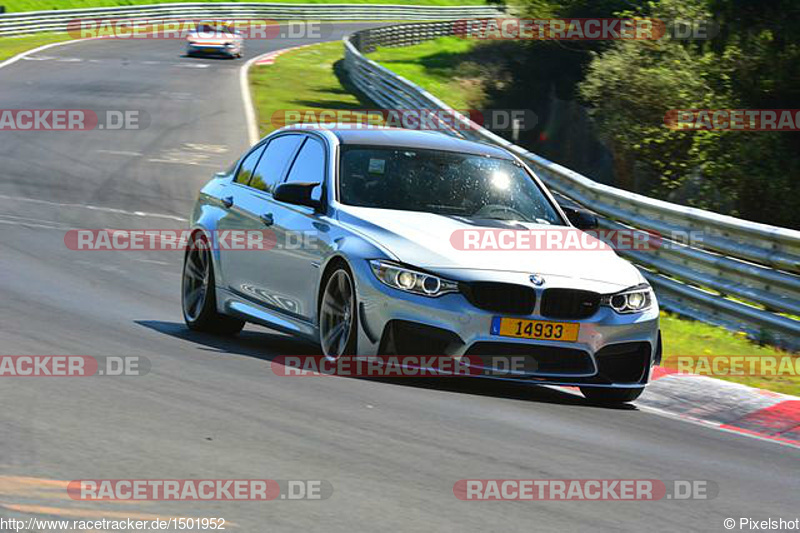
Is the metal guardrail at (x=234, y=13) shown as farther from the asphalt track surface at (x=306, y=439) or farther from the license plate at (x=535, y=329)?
the license plate at (x=535, y=329)

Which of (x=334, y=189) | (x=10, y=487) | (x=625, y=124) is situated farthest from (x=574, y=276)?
(x=625, y=124)

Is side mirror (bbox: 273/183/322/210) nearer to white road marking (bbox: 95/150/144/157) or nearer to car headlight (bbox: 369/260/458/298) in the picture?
car headlight (bbox: 369/260/458/298)

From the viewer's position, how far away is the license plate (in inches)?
337

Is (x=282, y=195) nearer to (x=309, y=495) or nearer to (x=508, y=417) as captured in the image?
(x=508, y=417)

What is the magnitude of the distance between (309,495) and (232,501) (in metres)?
0.33

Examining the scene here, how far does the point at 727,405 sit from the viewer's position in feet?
30.1

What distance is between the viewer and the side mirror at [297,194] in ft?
31.3

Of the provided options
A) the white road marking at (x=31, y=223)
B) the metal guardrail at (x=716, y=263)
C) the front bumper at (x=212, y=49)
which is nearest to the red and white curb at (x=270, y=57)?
the front bumper at (x=212, y=49)

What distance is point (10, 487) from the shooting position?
17.7ft

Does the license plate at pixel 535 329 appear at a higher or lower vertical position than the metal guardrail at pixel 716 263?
higher

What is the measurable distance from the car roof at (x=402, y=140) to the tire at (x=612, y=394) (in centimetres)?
198

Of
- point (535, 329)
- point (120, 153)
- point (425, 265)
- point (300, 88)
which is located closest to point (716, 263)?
point (535, 329)

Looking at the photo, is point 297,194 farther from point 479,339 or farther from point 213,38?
point 213,38

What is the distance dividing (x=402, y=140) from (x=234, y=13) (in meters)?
65.6
